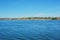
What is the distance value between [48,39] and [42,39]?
82cm

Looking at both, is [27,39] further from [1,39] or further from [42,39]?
[1,39]

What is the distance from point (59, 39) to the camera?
18.3 m

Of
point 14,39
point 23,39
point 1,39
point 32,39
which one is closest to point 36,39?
point 32,39

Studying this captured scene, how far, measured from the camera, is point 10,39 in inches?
724

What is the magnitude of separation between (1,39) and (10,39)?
1169mm

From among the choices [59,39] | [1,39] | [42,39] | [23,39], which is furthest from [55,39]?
[1,39]

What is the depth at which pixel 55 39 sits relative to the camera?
18406 millimetres

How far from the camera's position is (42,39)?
18172 millimetres

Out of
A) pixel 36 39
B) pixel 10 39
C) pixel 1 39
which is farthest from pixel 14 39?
pixel 36 39

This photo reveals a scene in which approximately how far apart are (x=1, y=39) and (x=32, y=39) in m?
4.06

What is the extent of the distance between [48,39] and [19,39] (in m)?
3.81

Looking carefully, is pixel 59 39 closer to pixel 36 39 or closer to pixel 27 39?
pixel 36 39

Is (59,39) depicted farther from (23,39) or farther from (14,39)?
(14,39)

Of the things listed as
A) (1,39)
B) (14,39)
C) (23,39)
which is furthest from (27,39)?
(1,39)
